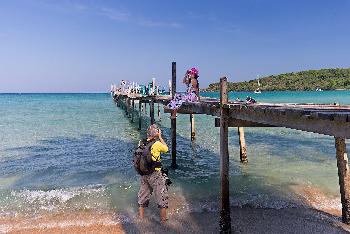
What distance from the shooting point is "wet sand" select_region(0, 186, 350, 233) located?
8.85 metres

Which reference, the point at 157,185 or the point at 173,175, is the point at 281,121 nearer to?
the point at 157,185

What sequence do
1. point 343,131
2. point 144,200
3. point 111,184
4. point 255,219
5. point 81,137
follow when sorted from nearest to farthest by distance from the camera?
point 343,131
point 144,200
point 255,219
point 111,184
point 81,137

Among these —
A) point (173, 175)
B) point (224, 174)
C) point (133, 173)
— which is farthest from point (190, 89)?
point (224, 174)

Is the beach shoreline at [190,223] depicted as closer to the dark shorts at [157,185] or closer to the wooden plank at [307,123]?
the dark shorts at [157,185]

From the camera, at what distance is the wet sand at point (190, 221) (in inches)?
348

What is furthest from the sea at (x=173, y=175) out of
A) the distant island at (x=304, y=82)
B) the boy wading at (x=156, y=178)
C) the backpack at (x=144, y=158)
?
the distant island at (x=304, y=82)

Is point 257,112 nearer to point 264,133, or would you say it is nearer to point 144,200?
point 144,200

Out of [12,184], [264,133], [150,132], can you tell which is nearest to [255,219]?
[150,132]

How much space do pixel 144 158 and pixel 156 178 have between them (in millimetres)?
625

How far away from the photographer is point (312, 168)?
1499 centimetres

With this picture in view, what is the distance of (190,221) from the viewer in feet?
30.7

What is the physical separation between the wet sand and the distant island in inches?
5431

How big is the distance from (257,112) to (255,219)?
3.23 meters

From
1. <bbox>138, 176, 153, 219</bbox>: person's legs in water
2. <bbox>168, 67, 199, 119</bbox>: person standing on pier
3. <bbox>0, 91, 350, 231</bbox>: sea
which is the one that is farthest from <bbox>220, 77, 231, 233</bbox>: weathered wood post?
<bbox>168, 67, 199, 119</bbox>: person standing on pier
